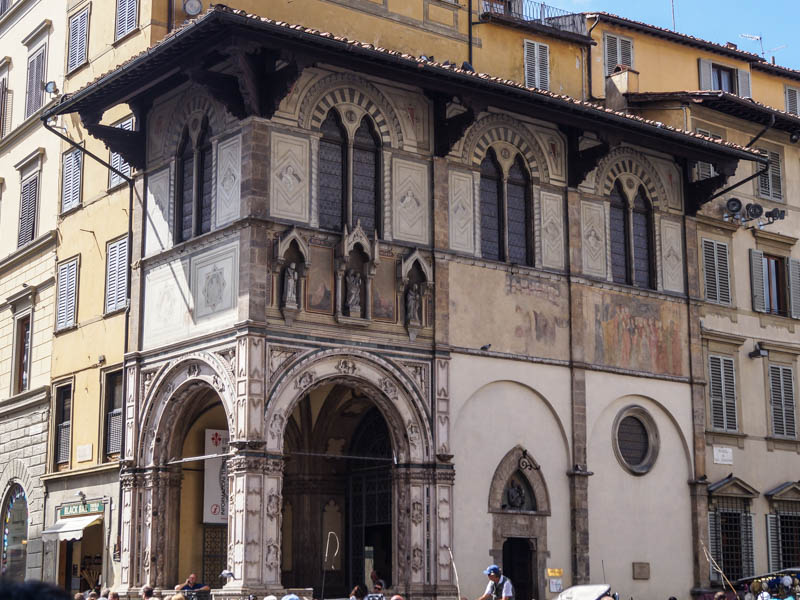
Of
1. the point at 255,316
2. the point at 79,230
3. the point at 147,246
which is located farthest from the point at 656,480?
the point at 79,230

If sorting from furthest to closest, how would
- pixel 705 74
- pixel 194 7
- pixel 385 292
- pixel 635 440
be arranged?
pixel 705 74
pixel 635 440
pixel 194 7
pixel 385 292

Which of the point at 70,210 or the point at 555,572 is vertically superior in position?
the point at 70,210

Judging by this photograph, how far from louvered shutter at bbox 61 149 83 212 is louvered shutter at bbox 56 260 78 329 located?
1.38 m

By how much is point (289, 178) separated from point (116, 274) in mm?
5309

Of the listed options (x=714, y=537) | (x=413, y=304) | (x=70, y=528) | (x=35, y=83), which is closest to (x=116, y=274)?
(x=70, y=528)

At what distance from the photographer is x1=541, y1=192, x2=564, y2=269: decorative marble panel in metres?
24.1

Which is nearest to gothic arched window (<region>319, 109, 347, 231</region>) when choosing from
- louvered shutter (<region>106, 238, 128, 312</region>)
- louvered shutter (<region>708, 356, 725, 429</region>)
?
louvered shutter (<region>106, 238, 128, 312</region>)

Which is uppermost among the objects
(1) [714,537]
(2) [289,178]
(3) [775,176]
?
(3) [775,176]

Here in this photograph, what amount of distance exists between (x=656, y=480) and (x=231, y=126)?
1135 centimetres

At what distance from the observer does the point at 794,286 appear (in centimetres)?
2902

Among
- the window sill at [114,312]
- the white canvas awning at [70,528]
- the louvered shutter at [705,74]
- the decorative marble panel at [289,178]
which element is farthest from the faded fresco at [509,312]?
the louvered shutter at [705,74]

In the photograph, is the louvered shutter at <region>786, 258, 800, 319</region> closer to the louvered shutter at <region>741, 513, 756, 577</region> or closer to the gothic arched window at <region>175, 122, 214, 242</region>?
the louvered shutter at <region>741, 513, 756, 577</region>

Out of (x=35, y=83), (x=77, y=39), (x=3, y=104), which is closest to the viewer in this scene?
(x=77, y=39)

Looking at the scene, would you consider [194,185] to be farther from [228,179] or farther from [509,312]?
[509,312]
